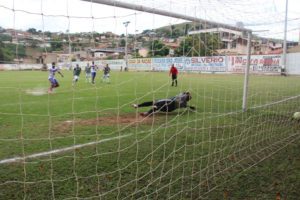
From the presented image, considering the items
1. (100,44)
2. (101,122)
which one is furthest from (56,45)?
(101,122)

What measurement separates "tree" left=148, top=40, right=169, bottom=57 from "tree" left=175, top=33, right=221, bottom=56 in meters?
0.36

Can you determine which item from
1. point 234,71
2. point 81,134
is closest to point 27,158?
point 81,134

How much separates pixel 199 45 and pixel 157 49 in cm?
125

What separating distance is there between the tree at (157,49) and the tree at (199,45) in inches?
14.2

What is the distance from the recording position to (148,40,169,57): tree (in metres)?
3.73

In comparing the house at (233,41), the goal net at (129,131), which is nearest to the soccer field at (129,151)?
the goal net at (129,131)

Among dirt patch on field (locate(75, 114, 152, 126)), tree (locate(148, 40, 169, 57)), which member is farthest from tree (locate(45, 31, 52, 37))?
dirt patch on field (locate(75, 114, 152, 126))

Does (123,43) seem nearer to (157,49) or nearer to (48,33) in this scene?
(157,49)

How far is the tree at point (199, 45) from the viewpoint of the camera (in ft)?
14.7

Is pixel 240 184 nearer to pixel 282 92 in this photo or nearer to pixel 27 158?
pixel 27 158

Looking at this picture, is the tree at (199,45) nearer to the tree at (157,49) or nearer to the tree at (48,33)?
the tree at (157,49)

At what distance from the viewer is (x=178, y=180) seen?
3.70 meters

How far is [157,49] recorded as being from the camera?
12.5ft

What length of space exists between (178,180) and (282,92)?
10.8 meters
